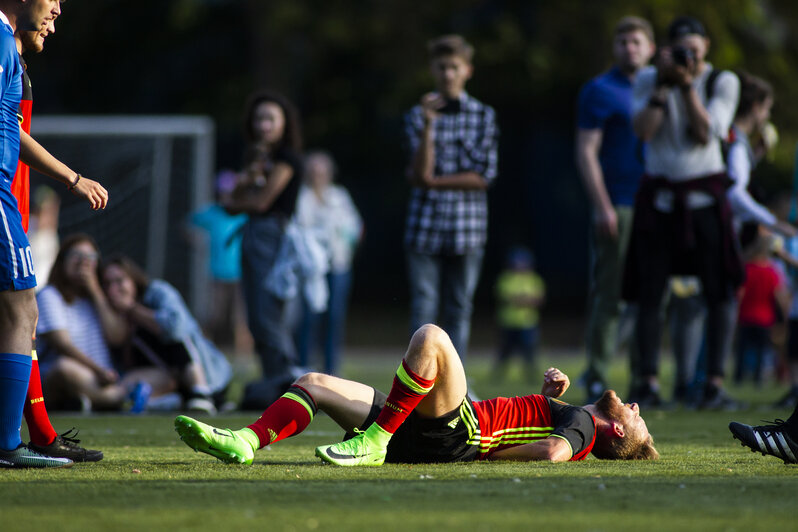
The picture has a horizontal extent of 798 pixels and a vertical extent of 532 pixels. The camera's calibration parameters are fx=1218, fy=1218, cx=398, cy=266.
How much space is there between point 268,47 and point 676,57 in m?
14.4

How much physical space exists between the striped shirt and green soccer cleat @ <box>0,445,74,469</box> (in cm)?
354

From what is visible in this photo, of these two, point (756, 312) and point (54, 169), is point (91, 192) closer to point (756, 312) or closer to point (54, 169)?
point (54, 169)

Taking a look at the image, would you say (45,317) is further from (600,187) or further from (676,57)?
(676,57)

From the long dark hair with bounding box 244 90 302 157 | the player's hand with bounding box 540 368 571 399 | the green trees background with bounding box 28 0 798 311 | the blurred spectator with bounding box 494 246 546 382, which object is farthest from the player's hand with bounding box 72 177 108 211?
the green trees background with bounding box 28 0 798 311

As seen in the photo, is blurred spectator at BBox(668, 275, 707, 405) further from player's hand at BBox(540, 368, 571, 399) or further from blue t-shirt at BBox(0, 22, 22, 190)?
blue t-shirt at BBox(0, 22, 22, 190)

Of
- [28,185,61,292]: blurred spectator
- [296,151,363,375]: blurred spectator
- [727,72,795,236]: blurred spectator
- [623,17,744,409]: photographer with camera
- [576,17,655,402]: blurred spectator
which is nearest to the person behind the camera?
[623,17,744,409]: photographer with camera

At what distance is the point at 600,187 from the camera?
8.27 metres

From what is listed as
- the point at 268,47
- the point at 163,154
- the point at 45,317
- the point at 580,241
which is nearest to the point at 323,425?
the point at 45,317

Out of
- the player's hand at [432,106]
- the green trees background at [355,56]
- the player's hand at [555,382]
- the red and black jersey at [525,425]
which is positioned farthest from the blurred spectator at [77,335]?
the green trees background at [355,56]

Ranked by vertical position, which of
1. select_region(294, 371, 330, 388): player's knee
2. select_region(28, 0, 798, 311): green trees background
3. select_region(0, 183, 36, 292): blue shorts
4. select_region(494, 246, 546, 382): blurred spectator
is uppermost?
select_region(28, 0, 798, 311): green trees background

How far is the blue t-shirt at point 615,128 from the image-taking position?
8406mm

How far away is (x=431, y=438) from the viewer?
4980 mm

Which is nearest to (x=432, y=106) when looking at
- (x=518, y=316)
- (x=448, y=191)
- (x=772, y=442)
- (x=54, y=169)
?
(x=448, y=191)

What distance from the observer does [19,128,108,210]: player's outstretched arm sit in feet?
16.0
